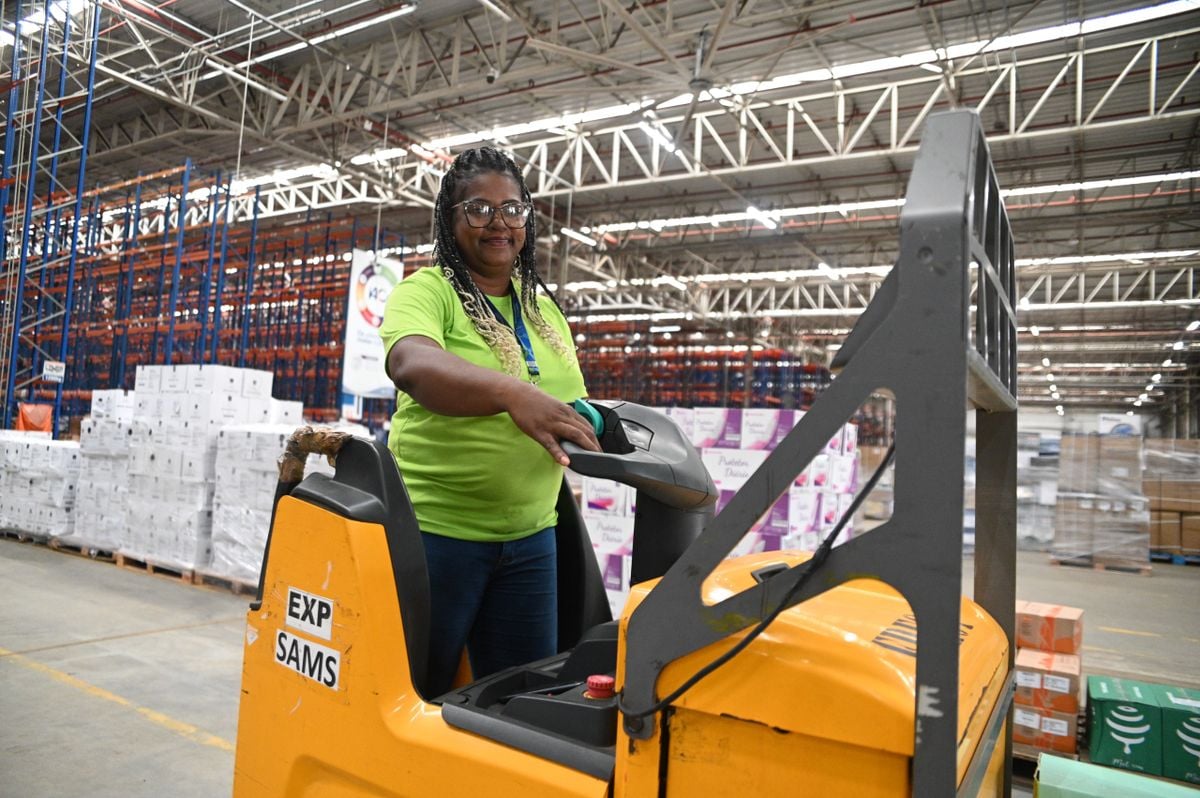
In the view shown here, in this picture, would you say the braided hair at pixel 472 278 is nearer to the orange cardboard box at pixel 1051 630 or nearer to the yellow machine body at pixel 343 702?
the yellow machine body at pixel 343 702

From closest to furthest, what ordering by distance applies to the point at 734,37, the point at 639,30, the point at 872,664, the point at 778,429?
the point at 872,664 → the point at 778,429 → the point at 639,30 → the point at 734,37

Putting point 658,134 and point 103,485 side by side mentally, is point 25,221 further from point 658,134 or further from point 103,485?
point 658,134

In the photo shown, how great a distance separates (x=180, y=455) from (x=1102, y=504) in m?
11.9

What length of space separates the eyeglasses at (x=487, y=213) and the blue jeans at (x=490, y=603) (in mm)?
659

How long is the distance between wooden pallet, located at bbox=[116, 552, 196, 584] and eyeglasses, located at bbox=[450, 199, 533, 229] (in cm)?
681

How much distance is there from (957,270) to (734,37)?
9.69m

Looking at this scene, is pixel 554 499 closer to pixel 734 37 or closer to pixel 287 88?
pixel 734 37

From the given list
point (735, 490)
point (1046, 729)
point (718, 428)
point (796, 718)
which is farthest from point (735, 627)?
point (718, 428)

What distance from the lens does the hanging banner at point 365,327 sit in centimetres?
895

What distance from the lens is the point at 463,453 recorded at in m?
1.54

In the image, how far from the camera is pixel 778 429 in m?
6.55

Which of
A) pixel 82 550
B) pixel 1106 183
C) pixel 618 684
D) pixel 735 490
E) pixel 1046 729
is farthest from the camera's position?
pixel 1106 183

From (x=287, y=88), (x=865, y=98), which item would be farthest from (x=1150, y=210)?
(x=287, y=88)

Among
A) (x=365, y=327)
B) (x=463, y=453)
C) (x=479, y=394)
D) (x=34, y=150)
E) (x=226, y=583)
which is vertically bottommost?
(x=226, y=583)
